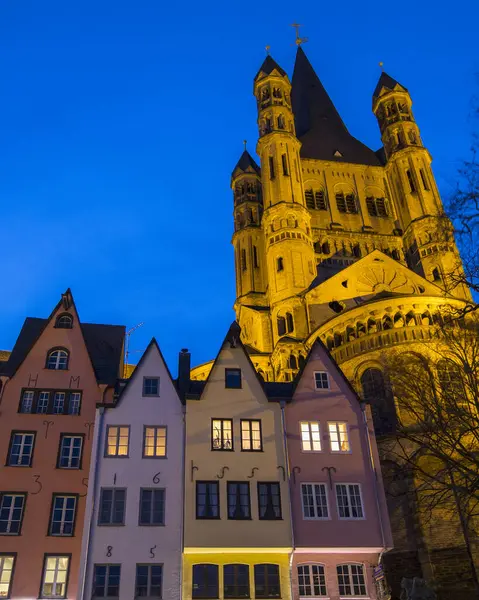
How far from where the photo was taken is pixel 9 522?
2342 cm

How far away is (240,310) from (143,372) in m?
34.8

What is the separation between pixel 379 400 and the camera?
37.9 metres

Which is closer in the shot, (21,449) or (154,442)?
(21,449)

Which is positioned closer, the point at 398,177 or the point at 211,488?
the point at 211,488

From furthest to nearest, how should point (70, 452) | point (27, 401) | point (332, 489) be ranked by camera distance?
1. point (27, 401)
2. point (70, 452)
3. point (332, 489)

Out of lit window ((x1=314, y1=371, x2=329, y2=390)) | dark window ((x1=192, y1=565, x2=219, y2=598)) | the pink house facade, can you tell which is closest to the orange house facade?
dark window ((x1=192, y1=565, x2=219, y2=598))

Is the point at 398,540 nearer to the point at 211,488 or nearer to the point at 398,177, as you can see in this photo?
the point at 211,488

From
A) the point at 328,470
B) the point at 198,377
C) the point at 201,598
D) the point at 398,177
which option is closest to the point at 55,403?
the point at 201,598

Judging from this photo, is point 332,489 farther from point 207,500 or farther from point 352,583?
point 207,500

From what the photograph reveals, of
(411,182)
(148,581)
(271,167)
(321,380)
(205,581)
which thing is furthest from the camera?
(411,182)

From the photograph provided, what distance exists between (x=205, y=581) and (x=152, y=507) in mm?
3344

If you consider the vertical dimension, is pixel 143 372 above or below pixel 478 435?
above

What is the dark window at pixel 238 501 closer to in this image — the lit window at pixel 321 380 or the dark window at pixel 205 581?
the dark window at pixel 205 581

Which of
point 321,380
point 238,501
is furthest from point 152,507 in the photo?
point 321,380
